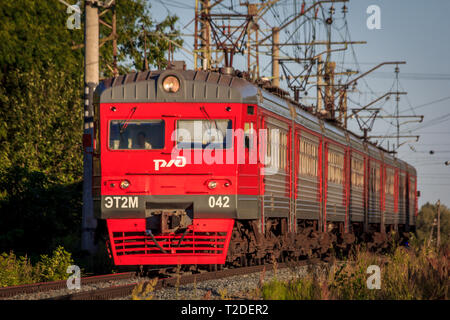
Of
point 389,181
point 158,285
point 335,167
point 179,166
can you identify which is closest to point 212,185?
point 179,166

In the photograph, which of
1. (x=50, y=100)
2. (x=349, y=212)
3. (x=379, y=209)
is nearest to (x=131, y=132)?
(x=349, y=212)

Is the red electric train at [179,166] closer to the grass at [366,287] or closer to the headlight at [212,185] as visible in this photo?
the headlight at [212,185]

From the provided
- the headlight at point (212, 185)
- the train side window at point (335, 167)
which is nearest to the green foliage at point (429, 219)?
the train side window at point (335, 167)

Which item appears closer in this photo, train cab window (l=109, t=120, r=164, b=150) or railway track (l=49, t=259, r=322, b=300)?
railway track (l=49, t=259, r=322, b=300)

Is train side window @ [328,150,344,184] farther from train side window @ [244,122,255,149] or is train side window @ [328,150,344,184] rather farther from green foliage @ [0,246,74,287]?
green foliage @ [0,246,74,287]

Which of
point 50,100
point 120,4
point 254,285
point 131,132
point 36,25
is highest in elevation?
point 120,4

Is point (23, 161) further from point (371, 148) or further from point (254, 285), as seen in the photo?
point (254, 285)

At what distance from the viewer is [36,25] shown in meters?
31.1

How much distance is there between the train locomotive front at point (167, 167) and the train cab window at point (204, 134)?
2 cm

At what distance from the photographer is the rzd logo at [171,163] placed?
12.8 meters

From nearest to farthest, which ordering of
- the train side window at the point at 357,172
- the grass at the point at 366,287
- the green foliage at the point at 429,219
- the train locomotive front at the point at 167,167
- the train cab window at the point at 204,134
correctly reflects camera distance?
the grass at the point at 366,287
the train locomotive front at the point at 167,167
the train cab window at the point at 204,134
the train side window at the point at 357,172
the green foliage at the point at 429,219

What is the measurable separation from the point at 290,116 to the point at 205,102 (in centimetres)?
341

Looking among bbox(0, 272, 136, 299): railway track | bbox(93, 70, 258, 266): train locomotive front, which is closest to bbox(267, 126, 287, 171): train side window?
bbox(93, 70, 258, 266): train locomotive front

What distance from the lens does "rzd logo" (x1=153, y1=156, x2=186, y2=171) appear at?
12.8m
